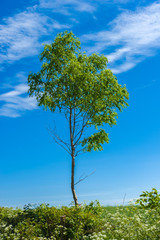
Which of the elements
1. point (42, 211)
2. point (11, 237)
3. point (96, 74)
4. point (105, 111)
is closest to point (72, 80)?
point (96, 74)

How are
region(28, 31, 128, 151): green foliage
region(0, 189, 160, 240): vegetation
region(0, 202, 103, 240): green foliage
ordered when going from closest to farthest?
region(0, 189, 160, 240): vegetation
region(0, 202, 103, 240): green foliage
region(28, 31, 128, 151): green foliage

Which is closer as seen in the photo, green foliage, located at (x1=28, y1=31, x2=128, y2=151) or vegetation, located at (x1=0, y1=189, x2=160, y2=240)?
vegetation, located at (x1=0, y1=189, x2=160, y2=240)

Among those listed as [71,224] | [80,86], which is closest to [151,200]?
[71,224]

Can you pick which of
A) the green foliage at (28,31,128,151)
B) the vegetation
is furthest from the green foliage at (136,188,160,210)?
the green foliage at (28,31,128,151)

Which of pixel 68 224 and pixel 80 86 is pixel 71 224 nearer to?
pixel 68 224

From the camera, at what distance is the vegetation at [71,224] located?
23.9ft

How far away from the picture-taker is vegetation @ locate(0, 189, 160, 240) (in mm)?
7297

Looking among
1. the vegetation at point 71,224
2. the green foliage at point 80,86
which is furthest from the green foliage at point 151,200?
the green foliage at point 80,86

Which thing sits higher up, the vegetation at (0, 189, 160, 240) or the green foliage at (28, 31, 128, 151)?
the green foliage at (28, 31, 128, 151)

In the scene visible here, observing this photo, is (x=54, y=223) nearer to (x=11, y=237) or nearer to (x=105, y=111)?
(x=11, y=237)

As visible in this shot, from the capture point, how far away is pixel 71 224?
8.22 m

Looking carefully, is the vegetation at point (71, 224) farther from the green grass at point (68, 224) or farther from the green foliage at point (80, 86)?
the green foliage at point (80, 86)

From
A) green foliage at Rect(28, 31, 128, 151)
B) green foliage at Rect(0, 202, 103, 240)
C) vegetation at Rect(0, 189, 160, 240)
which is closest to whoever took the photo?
vegetation at Rect(0, 189, 160, 240)

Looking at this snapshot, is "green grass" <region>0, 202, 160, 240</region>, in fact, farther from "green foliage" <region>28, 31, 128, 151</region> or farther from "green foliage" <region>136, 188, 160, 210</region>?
→ "green foliage" <region>28, 31, 128, 151</region>
